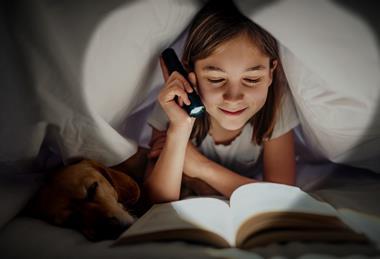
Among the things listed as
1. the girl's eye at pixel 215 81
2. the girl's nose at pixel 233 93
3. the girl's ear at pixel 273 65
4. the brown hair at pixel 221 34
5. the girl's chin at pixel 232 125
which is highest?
the brown hair at pixel 221 34

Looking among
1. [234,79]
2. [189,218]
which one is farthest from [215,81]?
[189,218]

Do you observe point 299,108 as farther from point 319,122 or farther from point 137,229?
point 137,229

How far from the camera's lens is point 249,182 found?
0.88 meters

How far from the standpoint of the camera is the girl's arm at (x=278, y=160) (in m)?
0.90

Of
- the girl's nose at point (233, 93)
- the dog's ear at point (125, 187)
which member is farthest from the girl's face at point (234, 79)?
the dog's ear at point (125, 187)

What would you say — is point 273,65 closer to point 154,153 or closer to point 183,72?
point 183,72

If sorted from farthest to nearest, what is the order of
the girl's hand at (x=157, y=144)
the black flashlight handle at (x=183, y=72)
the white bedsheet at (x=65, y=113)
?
the girl's hand at (x=157, y=144) → the black flashlight handle at (x=183, y=72) → the white bedsheet at (x=65, y=113)

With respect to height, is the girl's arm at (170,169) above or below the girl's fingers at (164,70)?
below

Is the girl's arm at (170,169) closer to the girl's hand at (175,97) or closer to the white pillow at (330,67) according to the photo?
the girl's hand at (175,97)

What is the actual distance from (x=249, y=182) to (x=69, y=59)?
44 centimetres

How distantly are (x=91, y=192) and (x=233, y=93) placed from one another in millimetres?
325

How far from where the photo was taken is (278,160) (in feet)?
2.94

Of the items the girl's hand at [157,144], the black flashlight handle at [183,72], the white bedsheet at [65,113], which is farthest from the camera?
the girl's hand at [157,144]

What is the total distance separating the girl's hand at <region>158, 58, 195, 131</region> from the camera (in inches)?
31.1
